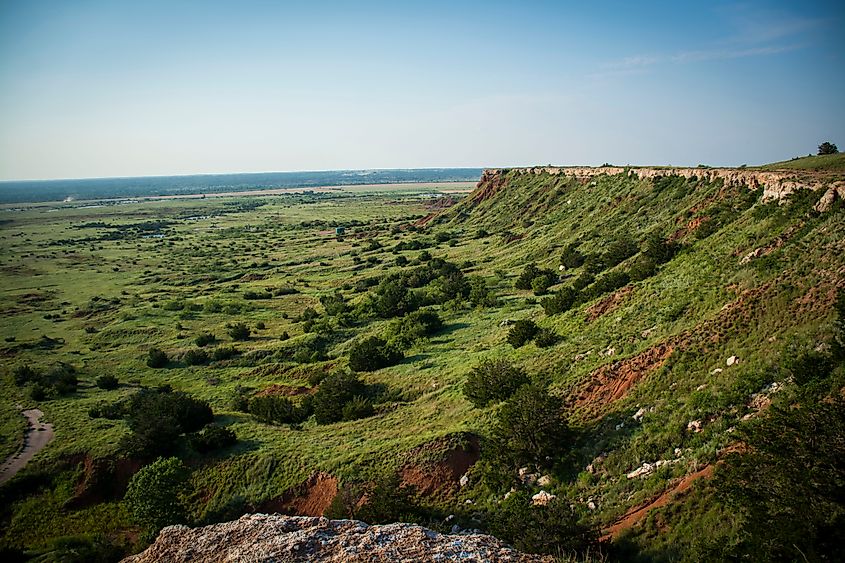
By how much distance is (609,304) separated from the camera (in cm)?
2764

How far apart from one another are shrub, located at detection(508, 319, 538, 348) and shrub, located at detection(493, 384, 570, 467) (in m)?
9.77

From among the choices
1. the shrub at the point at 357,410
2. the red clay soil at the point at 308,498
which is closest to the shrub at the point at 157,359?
the shrub at the point at 357,410

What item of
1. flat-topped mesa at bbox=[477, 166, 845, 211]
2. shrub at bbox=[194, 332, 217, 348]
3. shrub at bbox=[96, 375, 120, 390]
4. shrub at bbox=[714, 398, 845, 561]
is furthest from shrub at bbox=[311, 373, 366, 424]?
flat-topped mesa at bbox=[477, 166, 845, 211]

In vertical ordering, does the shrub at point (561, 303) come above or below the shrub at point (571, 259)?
below

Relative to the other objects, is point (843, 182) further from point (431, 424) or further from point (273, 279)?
point (273, 279)

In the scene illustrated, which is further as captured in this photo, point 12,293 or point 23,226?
point 23,226

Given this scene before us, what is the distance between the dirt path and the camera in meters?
24.0

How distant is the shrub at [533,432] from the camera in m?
17.4

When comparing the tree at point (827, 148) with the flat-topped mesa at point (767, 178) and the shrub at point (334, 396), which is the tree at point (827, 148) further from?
the shrub at point (334, 396)

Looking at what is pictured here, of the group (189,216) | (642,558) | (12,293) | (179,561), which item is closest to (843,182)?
(642,558)

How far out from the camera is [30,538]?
67.5ft

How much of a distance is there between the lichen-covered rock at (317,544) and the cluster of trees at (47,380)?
30.1 metres

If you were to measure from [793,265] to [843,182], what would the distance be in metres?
6.90

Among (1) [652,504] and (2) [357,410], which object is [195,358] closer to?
(2) [357,410]
